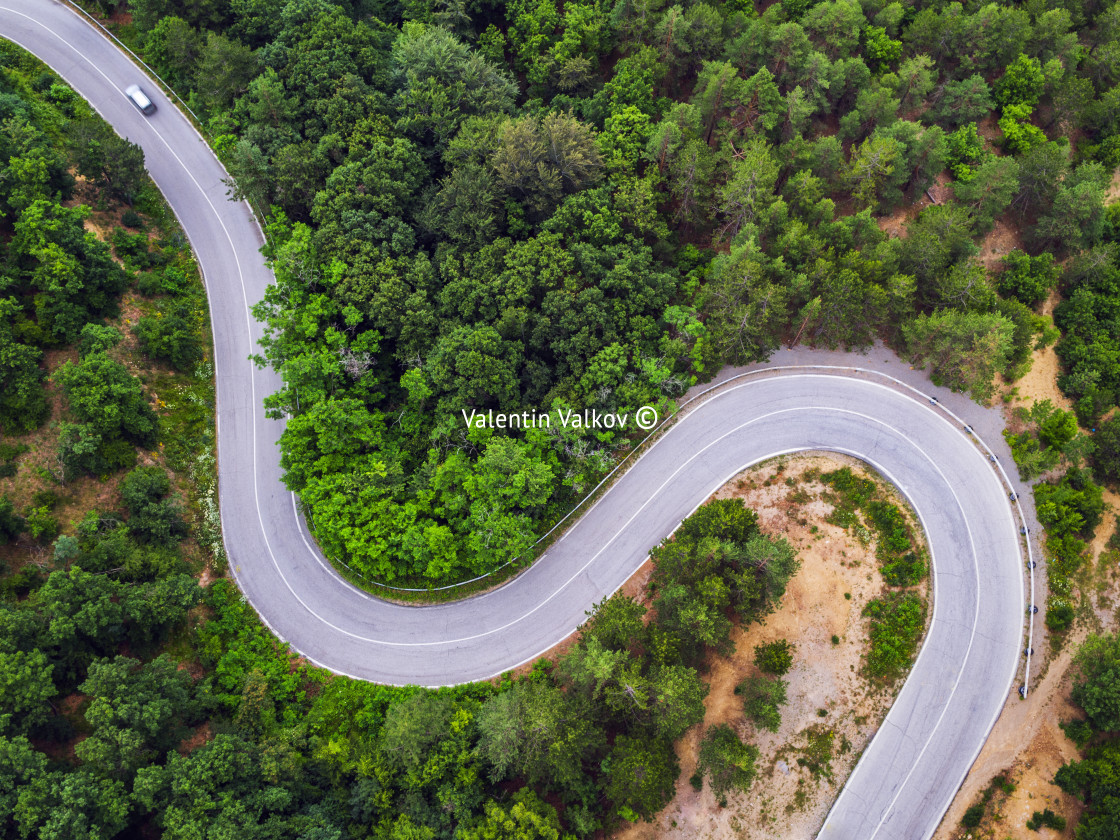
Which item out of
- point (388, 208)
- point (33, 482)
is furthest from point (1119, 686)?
point (33, 482)

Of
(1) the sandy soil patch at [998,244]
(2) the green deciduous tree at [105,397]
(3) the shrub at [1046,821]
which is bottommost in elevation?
(2) the green deciduous tree at [105,397]

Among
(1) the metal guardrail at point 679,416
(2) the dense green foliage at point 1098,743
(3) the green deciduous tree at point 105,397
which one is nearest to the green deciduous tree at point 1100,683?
(2) the dense green foliage at point 1098,743

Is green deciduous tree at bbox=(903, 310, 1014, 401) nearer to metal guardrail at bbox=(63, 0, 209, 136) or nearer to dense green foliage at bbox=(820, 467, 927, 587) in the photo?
dense green foliage at bbox=(820, 467, 927, 587)

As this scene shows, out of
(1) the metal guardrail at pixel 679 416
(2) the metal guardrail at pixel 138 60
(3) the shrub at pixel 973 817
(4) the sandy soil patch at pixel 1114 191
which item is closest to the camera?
(3) the shrub at pixel 973 817

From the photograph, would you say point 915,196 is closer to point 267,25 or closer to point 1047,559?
point 1047,559

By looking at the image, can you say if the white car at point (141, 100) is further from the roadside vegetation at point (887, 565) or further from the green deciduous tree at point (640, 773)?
the roadside vegetation at point (887, 565)

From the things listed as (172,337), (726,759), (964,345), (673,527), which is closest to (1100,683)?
(964,345)
